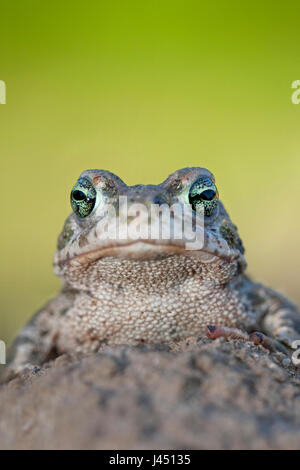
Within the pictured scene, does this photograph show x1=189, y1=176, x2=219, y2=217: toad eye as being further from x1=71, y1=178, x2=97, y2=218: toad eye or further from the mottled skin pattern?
x1=71, y1=178, x2=97, y2=218: toad eye

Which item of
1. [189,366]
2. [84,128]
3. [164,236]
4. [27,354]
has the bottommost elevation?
[27,354]

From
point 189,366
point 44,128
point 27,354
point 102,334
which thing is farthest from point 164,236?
point 44,128

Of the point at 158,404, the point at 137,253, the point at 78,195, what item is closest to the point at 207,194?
the point at 137,253

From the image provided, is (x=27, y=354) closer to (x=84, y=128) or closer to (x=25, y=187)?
(x=25, y=187)

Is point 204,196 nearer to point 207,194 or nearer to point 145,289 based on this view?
point 207,194

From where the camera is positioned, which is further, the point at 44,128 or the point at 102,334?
the point at 44,128

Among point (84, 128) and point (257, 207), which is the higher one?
point (84, 128)

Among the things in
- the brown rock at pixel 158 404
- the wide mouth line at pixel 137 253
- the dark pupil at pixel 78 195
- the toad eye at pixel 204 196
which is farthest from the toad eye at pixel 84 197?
the brown rock at pixel 158 404
